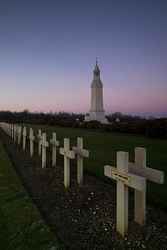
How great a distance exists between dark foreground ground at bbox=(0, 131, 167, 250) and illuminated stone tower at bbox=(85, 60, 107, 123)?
22838 millimetres

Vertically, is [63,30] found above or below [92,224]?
above

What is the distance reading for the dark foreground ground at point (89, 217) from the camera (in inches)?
111

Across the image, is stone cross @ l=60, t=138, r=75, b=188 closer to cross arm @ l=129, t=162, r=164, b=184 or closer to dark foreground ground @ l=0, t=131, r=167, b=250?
dark foreground ground @ l=0, t=131, r=167, b=250

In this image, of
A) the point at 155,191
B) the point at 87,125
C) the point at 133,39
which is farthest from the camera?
the point at 87,125

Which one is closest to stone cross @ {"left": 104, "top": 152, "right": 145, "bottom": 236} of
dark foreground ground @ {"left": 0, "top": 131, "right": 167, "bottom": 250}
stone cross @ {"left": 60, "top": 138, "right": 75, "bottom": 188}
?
dark foreground ground @ {"left": 0, "top": 131, "right": 167, "bottom": 250}

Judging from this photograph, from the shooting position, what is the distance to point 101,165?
24.2 feet

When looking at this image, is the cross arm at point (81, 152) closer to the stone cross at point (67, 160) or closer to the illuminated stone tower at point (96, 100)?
the stone cross at point (67, 160)

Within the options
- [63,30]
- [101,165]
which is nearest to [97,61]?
[63,30]

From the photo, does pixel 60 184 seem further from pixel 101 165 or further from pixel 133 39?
pixel 133 39

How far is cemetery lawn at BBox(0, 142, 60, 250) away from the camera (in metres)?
2.89

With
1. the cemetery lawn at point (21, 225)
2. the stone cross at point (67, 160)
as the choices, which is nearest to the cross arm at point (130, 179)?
the cemetery lawn at point (21, 225)

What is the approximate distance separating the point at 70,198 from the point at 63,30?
10.9 metres

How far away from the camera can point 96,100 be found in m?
29.7

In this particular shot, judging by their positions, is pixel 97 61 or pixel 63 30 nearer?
pixel 63 30
